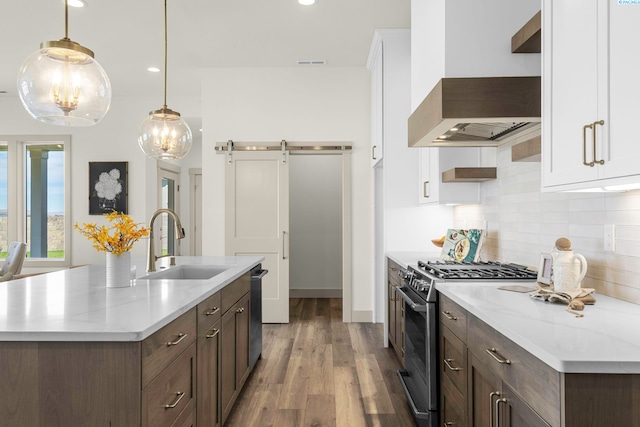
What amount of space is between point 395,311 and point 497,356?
213cm

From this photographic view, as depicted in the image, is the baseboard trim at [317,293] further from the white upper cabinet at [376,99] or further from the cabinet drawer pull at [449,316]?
the cabinet drawer pull at [449,316]

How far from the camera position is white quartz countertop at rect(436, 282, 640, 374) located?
103 centimetres

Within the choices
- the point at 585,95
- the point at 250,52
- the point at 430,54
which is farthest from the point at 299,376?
the point at 250,52

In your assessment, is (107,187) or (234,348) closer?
(234,348)

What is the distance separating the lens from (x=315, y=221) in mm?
6676

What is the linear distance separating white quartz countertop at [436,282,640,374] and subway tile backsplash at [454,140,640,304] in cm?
13

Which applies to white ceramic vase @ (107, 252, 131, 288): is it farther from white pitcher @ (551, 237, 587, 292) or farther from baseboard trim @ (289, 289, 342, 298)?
baseboard trim @ (289, 289, 342, 298)

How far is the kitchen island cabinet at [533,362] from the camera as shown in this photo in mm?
1038

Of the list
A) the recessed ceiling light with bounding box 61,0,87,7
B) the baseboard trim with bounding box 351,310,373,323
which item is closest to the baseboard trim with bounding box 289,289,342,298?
the baseboard trim with bounding box 351,310,373,323

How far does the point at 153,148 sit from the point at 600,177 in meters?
2.64

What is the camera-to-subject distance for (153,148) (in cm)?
298

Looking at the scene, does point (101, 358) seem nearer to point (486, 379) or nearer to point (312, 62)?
point (486, 379)

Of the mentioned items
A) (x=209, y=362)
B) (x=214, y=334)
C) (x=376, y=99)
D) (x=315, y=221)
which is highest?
(x=376, y=99)

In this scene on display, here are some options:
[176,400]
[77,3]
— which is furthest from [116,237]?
[77,3]
